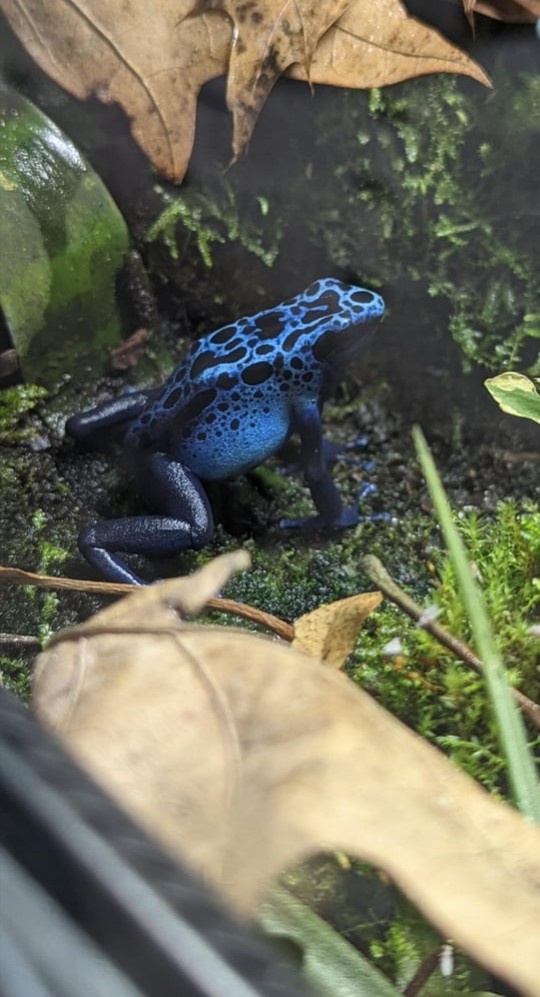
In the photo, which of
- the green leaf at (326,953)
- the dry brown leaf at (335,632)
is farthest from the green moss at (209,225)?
the green leaf at (326,953)

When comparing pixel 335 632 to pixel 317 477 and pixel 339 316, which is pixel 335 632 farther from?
pixel 339 316

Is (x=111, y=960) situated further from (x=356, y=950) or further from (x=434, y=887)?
(x=356, y=950)

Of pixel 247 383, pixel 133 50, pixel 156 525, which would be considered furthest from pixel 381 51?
pixel 156 525

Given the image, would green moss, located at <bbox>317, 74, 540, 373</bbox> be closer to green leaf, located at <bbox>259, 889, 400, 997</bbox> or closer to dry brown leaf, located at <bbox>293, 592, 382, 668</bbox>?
dry brown leaf, located at <bbox>293, 592, 382, 668</bbox>

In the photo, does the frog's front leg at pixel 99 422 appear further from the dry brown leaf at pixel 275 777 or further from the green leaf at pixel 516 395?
the dry brown leaf at pixel 275 777

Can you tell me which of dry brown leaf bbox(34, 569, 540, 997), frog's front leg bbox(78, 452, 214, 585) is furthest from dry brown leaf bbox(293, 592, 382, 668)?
frog's front leg bbox(78, 452, 214, 585)

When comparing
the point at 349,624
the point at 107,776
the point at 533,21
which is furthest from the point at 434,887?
the point at 533,21
